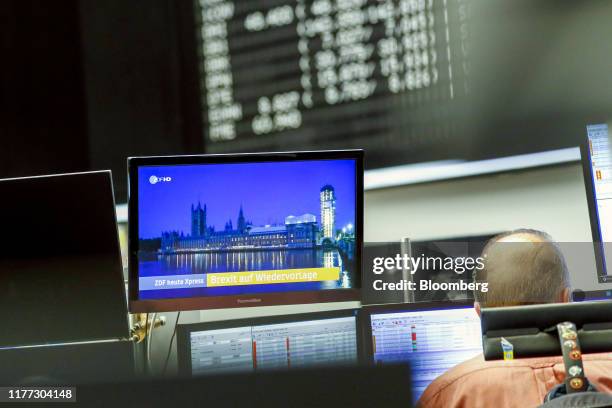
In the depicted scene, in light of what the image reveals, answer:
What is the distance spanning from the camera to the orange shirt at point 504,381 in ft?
2.65

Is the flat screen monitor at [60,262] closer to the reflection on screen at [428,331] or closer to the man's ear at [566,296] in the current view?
the reflection on screen at [428,331]

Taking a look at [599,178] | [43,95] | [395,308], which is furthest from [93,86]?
[599,178]

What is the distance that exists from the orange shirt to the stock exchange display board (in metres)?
1.38

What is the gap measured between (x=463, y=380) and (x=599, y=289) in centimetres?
54

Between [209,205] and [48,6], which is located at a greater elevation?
[48,6]

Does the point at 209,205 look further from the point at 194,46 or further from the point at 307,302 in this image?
the point at 194,46

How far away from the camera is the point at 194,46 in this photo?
104 inches

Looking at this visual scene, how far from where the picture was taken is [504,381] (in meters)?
1.00

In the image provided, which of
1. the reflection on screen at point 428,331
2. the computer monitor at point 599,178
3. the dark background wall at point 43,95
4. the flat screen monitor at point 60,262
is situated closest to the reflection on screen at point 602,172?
the computer monitor at point 599,178

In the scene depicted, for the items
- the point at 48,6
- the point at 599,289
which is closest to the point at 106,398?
the point at 599,289

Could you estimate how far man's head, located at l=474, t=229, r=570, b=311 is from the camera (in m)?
1.13

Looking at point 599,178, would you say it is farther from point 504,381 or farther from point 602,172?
point 504,381

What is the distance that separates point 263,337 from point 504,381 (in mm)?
593

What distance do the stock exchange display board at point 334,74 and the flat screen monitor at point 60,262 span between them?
3.91 ft
